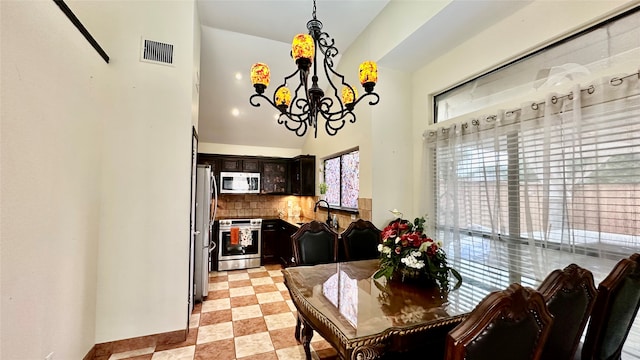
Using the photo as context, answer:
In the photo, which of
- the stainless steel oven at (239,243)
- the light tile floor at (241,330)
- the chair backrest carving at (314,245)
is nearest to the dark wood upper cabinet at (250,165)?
the stainless steel oven at (239,243)

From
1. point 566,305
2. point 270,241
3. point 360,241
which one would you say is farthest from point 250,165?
point 566,305

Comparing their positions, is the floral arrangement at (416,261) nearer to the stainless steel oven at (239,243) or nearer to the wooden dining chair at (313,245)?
the wooden dining chair at (313,245)

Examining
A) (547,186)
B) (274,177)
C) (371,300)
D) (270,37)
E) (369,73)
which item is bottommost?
(371,300)

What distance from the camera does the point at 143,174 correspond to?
2.49 meters

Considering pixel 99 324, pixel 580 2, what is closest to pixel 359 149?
pixel 580 2

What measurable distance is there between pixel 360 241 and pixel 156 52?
9.31ft

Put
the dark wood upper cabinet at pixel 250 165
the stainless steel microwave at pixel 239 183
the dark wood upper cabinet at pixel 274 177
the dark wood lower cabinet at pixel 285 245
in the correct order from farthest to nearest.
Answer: the dark wood upper cabinet at pixel 274 177, the dark wood upper cabinet at pixel 250 165, the stainless steel microwave at pixel 239 183, the dark wood lower cabinet at pixel 285 245

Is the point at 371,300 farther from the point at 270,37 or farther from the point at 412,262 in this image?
the point at 270,37

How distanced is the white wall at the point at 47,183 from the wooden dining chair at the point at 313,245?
5.68 ft

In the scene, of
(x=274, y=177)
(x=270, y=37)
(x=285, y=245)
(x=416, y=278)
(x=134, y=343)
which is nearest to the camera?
(x=416, y=278)

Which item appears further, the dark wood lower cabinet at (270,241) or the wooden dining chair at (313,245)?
the dark wood lower cabinet at (270,241)

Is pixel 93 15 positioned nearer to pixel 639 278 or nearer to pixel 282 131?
pixel 282 131

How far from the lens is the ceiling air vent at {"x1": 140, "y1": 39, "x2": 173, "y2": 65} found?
8.30 ft

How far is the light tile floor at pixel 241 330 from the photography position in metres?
2.34
